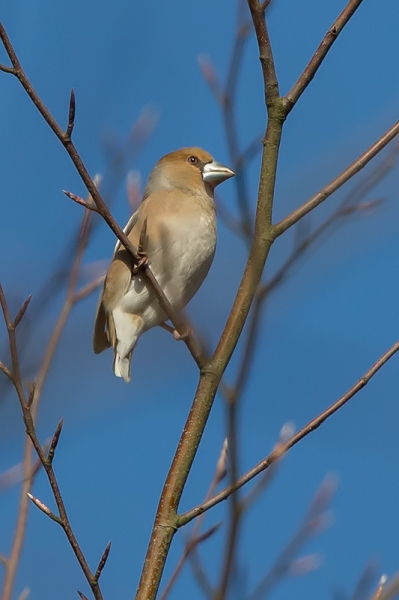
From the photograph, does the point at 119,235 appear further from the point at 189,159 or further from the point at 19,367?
the point at 189,159

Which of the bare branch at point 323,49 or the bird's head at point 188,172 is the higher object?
the bird's head at point 188,172

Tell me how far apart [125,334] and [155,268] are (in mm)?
374

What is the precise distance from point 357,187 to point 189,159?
9.89 feet

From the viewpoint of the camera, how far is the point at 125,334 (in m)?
4.23

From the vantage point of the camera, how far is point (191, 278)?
4.23m

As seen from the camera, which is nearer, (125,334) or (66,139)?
(66,139)

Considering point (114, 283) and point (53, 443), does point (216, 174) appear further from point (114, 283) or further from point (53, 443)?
point (53, 443)

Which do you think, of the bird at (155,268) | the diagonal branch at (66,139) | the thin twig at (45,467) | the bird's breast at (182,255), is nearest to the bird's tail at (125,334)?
the bird at (155,268)

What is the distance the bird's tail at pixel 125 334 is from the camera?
13.8 ft

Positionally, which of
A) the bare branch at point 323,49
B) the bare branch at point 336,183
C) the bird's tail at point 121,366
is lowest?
the bare branch at point 336,183

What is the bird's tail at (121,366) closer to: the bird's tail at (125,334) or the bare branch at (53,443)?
the bird's tail at (125,334)

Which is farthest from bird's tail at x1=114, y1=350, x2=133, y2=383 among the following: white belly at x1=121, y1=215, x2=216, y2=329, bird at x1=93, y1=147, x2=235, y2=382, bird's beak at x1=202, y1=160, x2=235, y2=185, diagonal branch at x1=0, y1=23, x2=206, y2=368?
diagonal branch at x1=0, y1=23, x2=206, y2=368

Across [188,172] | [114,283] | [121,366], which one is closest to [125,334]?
[121,366]

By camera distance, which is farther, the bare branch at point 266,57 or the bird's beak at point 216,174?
the bird's beak at point 216,174
